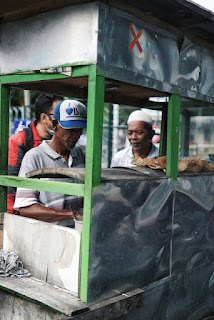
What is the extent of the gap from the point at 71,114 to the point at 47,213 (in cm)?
78

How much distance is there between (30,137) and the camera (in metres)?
4.11

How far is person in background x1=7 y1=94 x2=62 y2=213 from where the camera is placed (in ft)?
12.8

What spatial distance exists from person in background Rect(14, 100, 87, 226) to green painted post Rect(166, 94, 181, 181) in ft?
2.20

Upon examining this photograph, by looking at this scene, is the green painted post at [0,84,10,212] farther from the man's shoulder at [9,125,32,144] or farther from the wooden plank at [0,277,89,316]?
the man's shoulder at [9,125,32,144]

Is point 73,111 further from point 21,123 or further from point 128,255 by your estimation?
point 21,123

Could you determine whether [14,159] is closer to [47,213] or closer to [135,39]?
[47,213]

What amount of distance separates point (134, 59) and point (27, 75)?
→ 66 cm

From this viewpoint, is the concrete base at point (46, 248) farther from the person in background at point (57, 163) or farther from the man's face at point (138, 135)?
the man's face at point (138, 135)

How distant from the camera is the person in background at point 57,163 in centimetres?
260

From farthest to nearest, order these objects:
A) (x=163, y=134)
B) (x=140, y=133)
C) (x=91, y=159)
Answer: (x=140, y=133)
(x=163, y=134)
(x=91, y=159)

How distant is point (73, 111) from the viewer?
2885mm

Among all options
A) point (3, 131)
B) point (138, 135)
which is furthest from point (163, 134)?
point (3, 131)

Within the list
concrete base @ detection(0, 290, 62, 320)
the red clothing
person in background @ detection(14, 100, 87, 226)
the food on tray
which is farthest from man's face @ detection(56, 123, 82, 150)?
concrete base @ detection(0, 290, 62, 320)

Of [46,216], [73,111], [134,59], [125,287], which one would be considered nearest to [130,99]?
[73,111]
